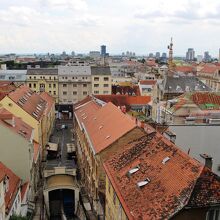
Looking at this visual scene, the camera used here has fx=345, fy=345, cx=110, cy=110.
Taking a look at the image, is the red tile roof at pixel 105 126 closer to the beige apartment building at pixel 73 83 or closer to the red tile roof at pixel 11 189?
the red tile roof at pixel 11 189

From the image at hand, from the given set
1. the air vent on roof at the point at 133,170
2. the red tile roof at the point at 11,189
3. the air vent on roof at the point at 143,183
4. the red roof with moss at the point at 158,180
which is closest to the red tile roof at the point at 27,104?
the red tile roof at the point at 11,189

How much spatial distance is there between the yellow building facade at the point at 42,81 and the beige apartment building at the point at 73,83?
82.3 inches

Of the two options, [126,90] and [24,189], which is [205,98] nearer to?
[24,189]

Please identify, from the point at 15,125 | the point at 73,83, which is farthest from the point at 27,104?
the point at 73,83

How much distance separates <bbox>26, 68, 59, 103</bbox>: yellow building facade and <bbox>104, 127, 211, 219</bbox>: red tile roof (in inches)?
3536

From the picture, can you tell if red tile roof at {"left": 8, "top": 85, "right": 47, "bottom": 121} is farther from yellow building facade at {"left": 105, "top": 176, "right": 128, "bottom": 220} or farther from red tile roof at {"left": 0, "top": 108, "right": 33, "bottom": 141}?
yellow building facade at {"left": 105, "top": 176, "right": 128, "bottom": 220}

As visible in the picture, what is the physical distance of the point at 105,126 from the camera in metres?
50.7

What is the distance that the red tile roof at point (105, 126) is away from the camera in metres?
43.1

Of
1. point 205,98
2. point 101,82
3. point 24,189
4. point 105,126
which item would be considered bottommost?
point 24,189

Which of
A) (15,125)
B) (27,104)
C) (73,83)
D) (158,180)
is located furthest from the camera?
(73,83)

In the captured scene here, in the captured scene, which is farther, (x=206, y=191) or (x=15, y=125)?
(x=15, y=125)

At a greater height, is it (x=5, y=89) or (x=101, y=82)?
(x=5, y=89)

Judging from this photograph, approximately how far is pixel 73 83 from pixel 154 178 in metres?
96.8

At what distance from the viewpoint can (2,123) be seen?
4534cm
